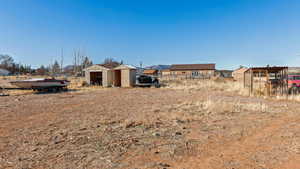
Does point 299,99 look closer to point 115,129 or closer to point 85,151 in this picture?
point 115,129

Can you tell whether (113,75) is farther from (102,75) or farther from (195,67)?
(195,67)

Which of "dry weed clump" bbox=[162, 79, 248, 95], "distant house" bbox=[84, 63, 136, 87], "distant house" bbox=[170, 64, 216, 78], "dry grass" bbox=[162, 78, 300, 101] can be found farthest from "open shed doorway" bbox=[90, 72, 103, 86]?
"distant house" bbox=[170, 64, 216, 78]

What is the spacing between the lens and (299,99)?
33.3 feet

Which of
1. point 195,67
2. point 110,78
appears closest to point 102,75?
point 110,78

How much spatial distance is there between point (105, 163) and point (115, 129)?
1.95 m

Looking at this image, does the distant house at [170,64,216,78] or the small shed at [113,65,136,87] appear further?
the distant house at [170,64,216,78]

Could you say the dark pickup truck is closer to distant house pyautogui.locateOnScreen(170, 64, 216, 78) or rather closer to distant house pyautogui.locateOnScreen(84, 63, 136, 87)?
distant house pyautogui.locateOnScreen(84, 63, 136, 87)

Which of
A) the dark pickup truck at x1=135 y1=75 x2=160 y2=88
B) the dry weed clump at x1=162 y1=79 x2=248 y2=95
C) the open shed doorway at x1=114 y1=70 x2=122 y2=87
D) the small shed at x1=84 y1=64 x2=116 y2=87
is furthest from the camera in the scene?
the open shed doorway at x1=114 y1=70 x2=122 y2=87

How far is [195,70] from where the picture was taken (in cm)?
5056

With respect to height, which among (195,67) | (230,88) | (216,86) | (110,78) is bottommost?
(230,88)

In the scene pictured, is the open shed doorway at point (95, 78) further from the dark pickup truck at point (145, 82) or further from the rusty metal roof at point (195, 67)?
the rusty metal roof at point (195, 67)

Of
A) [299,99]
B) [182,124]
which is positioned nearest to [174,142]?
[182,124]

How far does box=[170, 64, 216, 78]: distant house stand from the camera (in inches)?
1933

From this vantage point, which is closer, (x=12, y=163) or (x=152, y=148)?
(x=12, y=163)
